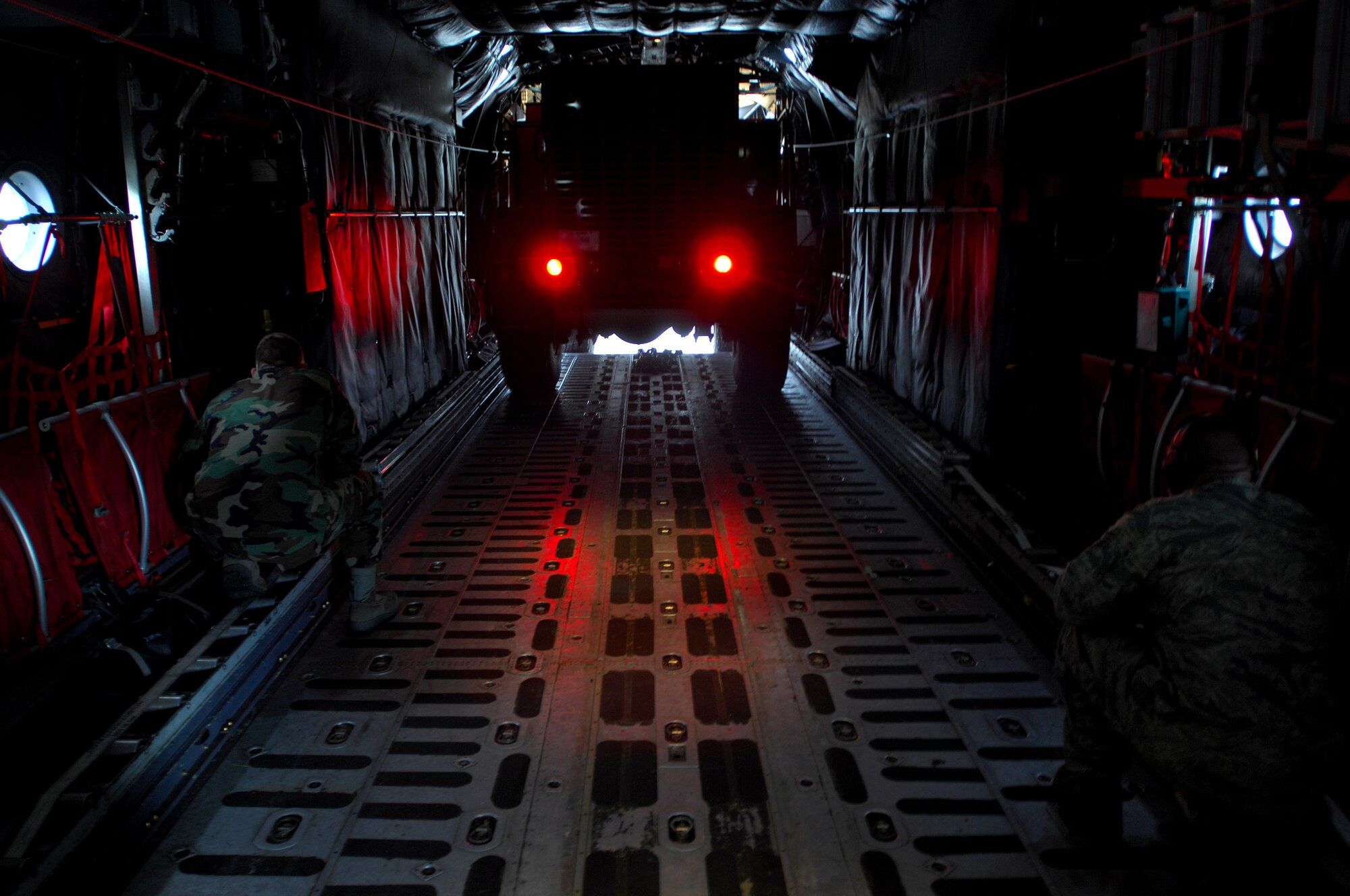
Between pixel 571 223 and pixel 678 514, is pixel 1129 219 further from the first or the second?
pixel 571 223

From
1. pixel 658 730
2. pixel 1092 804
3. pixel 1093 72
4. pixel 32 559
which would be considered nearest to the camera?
pixel 1092 804

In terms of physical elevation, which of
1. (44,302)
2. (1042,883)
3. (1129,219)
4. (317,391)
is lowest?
(1042,883)

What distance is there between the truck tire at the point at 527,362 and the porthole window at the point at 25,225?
4673 mm

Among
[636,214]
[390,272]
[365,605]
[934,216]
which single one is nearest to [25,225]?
[365,605]

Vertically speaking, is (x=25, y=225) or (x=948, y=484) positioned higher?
(x=25, y=225)

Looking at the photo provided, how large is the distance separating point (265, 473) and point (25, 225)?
2257 mm

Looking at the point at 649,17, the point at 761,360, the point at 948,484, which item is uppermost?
the point at 649,17

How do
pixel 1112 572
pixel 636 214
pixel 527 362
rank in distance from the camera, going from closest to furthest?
pixel 1112 572, pixel 636 214, pixel 527 362

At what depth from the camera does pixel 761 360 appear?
9992 mm

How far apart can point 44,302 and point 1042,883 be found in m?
5.44

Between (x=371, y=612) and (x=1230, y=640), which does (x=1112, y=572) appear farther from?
(x=371, y=612)

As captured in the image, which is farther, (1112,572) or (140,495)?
(140,495)

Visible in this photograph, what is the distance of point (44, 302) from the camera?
202 inches

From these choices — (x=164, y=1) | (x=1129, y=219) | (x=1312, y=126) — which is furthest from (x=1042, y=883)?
(x=164, y=1)
